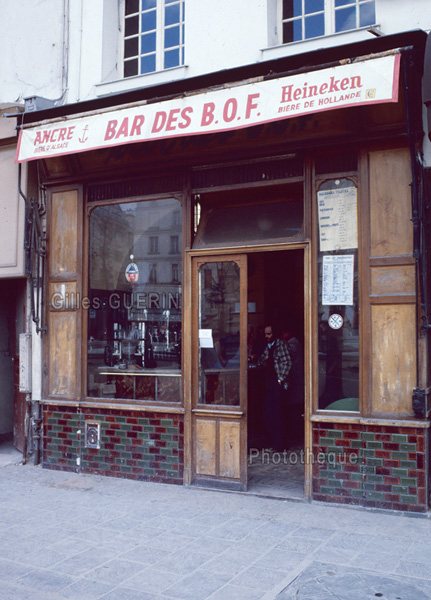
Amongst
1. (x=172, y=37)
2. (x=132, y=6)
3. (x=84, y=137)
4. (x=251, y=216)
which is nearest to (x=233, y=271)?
(x=251, y=216)

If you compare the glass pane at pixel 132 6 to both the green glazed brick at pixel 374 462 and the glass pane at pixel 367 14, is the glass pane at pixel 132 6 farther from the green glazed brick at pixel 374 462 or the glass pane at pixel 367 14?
the green glazed brick at pixel 374 462

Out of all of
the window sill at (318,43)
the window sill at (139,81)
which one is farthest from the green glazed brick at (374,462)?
the window sill at (139,81)

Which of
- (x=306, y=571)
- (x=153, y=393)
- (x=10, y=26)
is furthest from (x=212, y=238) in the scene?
(x=10, y=26)

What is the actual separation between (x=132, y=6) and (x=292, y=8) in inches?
98.7

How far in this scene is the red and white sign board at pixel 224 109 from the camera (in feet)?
18.8

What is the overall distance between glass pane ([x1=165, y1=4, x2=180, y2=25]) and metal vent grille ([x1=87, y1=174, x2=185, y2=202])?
2239 millimetres

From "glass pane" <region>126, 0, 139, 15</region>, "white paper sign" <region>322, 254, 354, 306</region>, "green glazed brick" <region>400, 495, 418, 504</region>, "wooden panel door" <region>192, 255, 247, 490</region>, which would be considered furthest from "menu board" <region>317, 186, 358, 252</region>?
"glass pane" <region>126, 0, 139, 15</region>

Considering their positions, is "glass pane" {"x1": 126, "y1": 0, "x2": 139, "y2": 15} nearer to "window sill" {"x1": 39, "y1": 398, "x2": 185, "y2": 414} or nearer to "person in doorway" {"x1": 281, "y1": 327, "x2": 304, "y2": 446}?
"person in doorway" {"x1": 281, "y1": 327, "x2": 304, "y2": 446}

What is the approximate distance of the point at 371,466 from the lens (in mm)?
6199

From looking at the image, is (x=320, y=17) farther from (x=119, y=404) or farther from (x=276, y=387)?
(x=119, y=404)

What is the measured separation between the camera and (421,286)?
19.7 feet

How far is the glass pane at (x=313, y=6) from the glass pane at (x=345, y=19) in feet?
0.75

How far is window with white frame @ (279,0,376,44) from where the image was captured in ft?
22.7

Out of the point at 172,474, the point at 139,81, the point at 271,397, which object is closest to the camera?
the point at 172,474
